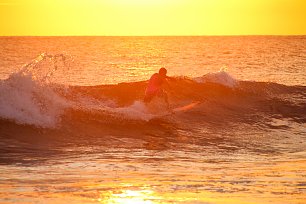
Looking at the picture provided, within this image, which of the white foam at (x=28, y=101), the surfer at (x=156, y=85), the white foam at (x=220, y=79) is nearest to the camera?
the white foam at (x=28, y=101)

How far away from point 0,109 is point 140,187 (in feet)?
31.1

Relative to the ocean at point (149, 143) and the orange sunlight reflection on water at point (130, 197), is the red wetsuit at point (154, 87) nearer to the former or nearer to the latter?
the ocean at point (149, 143)

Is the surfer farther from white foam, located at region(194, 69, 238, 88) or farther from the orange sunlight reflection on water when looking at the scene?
the orange sunlight reflection on water

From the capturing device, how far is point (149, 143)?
19031 mm

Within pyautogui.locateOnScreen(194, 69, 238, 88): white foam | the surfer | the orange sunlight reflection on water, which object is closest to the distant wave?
pyautogui.locateOnScreen(194, 69, 238, 88): white foam

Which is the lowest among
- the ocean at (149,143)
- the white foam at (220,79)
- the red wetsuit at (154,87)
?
the ocean at (149,143)

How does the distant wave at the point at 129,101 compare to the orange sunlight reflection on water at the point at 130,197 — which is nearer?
the orange sunlight reflection on water at the point at 130,197

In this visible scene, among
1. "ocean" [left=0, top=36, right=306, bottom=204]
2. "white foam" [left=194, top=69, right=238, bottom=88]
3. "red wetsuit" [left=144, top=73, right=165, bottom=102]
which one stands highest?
"red wetsuit" [left=144, top=73, right=165, bottom=102]

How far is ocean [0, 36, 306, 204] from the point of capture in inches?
466

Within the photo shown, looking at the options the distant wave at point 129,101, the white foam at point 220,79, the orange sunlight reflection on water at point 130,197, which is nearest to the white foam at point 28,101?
the distant wave at point 129,101

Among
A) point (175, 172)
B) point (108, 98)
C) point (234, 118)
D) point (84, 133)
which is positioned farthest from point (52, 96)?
point (175, 172)

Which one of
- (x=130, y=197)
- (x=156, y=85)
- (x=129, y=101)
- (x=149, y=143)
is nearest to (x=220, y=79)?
(x=129, y=101)

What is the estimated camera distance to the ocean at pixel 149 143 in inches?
466

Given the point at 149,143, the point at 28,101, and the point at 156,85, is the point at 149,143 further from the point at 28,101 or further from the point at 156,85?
the point at 28,101
